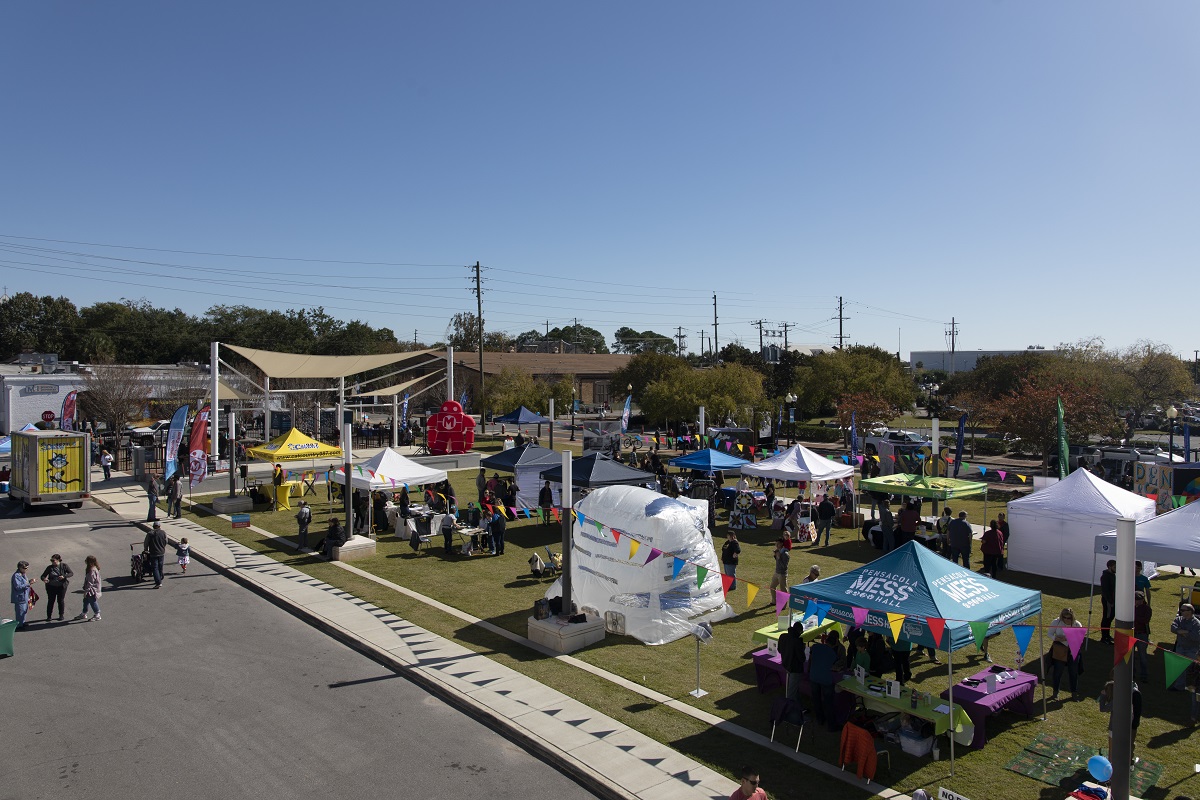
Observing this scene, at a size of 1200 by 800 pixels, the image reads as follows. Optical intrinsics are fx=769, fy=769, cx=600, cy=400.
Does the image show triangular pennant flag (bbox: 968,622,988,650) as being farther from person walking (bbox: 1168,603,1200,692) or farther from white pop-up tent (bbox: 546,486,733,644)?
white pop-up tent (bbox: 546,486,733,644)

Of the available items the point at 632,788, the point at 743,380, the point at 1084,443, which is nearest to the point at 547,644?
the point at 632,788

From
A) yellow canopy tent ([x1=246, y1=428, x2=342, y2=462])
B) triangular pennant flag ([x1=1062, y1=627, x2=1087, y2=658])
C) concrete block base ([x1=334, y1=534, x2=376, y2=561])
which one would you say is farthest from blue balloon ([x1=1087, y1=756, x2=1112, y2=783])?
yellow canopy tent ([x1=246, y1=428, x2=342, y2=462])

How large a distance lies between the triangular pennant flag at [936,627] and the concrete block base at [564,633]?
227 inches

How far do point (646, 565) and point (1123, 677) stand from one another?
7.88 metres

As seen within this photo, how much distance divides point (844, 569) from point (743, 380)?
30.5 metres

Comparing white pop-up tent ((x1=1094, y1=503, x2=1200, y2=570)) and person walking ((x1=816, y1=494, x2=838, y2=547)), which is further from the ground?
white pop-up tent ((x1=1094, y1=503, x2=1200, y2=570))

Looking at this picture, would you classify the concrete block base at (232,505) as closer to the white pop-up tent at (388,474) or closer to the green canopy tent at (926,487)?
the white pop-up tent at (388,474)

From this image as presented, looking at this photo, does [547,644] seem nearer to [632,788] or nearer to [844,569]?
[632,788]

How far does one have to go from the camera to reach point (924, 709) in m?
9.22

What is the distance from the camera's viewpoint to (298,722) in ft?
33.5

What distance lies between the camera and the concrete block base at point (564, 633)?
12.8m

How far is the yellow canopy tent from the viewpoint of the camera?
88.0 ft

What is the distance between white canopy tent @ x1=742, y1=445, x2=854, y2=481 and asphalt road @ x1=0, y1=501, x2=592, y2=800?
14.1 metres

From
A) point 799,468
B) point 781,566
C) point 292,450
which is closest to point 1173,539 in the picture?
point 781,566
